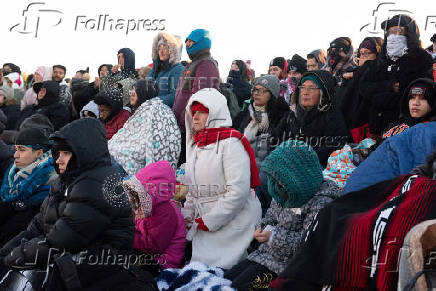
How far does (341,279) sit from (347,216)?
0.81 feet

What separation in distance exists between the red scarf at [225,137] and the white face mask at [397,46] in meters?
2.16

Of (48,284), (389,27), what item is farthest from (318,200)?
(389,27)

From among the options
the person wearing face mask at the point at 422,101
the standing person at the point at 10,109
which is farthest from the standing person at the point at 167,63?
the standing person at the point at 10,109

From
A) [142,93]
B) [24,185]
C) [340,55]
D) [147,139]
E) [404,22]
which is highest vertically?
[404,22]

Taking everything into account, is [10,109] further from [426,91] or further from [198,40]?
[426,91]

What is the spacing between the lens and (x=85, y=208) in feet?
11.1

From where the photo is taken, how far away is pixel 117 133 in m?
6.18

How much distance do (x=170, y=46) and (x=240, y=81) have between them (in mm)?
2805

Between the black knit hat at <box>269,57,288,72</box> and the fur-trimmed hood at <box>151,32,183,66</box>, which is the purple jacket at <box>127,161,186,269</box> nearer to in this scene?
the fur-trimmed hood at <box>151,32,183,66</box>

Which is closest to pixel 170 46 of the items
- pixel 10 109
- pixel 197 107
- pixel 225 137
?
pixel 197 107

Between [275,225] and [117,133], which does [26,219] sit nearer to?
[117,133]

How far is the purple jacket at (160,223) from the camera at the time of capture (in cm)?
449

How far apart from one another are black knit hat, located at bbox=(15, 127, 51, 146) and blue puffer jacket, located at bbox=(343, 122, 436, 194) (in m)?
3.29

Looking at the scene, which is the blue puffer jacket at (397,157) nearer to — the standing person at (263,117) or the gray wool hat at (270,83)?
the standing person at (263,117)
